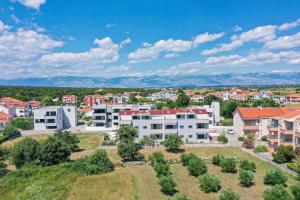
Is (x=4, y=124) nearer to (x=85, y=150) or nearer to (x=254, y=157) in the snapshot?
(x=85, y=150)

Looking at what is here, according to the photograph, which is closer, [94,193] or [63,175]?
[94,193]

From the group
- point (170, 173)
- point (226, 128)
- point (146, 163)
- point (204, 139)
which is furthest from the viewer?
point (226, 128)

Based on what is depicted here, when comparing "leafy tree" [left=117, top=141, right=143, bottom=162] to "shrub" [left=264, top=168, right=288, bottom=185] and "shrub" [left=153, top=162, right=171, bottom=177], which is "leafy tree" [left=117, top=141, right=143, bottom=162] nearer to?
"shrub" [left=153, top=162, right=171, bottom=177]

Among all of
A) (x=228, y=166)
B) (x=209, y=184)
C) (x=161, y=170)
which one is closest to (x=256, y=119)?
(x=228, y=166)

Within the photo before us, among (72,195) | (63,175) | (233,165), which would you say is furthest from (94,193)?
(233,165)

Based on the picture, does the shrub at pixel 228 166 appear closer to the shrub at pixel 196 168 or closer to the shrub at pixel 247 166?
the shrub at pixel 247 166

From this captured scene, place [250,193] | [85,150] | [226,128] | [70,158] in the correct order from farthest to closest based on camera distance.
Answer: [226,128], [85,150], [70,158], [250,193]

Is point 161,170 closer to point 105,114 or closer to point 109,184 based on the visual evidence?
point 109,184
